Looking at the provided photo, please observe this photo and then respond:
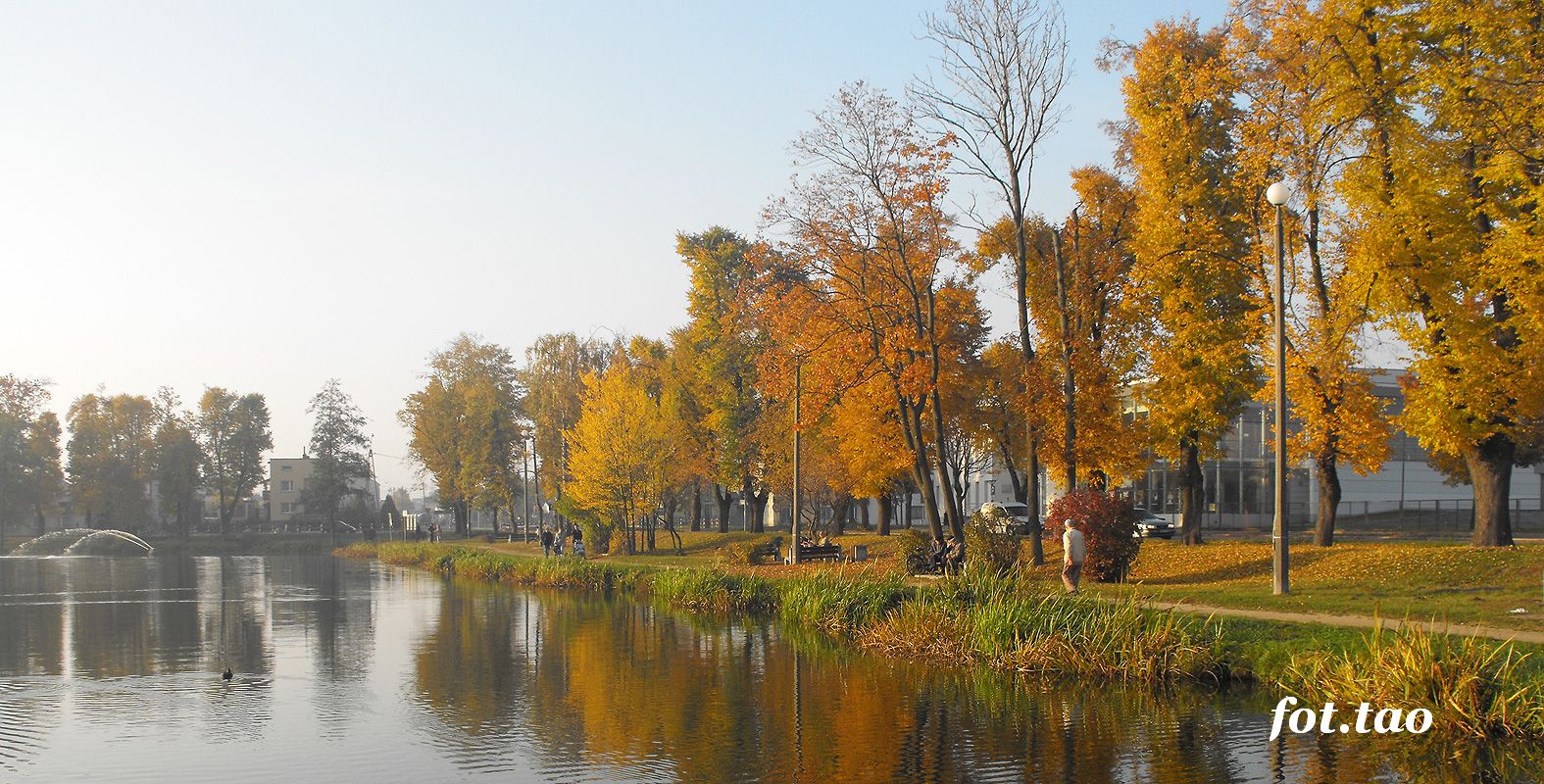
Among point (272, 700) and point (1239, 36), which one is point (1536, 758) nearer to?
point (272, 700)

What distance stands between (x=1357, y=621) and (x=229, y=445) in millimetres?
104275

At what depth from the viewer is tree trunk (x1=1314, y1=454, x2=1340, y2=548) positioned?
30.1 metres

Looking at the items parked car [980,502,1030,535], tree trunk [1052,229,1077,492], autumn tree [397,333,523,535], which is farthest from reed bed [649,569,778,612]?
autumn tree [397,333,523,535]

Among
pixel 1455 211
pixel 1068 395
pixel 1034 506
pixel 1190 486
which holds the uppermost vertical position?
pixel 1455 211

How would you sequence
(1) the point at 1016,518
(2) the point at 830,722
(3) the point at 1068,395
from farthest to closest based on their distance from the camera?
(1) the point at 1016,518
(3) the point at 1068,395
(2) the point at 830,722

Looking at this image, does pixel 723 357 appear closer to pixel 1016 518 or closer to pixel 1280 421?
pixel 1016 518

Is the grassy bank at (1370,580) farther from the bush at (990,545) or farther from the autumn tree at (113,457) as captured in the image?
the autumn tree at (113,457)

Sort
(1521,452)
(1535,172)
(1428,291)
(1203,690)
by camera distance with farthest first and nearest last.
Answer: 1. (1521,452)
2. (1428,291)
3. (1535,172)
4. (1203,690)

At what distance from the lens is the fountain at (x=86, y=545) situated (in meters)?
84.3

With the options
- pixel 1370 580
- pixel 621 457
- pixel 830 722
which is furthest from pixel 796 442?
pixel 830 722

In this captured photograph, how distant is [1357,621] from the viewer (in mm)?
19641

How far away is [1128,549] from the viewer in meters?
28.5

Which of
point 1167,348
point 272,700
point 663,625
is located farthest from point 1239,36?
point 272,700

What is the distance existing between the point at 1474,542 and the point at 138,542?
272 feet
